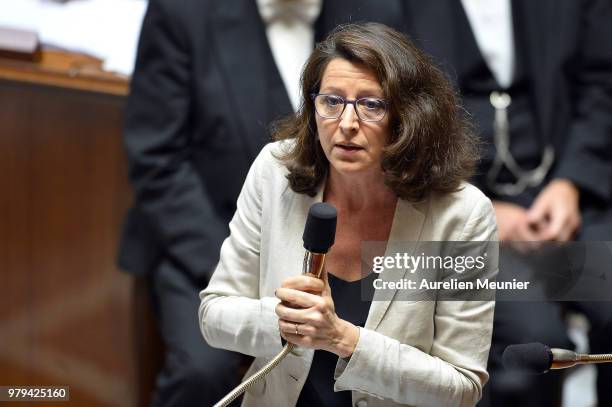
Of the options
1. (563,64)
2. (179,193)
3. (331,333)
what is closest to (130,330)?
(179,193)

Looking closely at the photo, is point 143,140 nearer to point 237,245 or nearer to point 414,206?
point 237,245

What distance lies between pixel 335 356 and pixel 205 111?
1.30 feet

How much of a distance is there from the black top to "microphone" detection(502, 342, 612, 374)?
18cm

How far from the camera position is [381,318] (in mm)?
1288

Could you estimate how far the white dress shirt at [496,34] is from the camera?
181 centimetres

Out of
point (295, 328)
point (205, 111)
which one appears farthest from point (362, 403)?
point (205, 111)

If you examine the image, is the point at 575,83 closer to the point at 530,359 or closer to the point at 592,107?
the point at 592,107

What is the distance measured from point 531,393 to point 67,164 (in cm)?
86

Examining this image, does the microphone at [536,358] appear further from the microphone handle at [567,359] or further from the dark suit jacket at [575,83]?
the dark suit jacket at [575,83]

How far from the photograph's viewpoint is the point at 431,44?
1417mm

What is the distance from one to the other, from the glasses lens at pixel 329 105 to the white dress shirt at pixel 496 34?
0.61 m

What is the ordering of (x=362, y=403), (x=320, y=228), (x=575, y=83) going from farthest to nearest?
(x=575, y=83) → (x=362, y=403) → (x=320, y=228)

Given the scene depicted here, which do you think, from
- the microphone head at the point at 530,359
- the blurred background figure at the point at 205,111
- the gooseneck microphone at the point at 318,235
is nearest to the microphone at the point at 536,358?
the microphone head at the point at 530,359

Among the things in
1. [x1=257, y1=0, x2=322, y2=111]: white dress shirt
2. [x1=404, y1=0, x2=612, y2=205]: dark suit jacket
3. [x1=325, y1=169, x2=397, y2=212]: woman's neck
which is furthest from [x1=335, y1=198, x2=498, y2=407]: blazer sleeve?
[x1=404, y1=0, x2=612, y2=205]: dark suit jacket
